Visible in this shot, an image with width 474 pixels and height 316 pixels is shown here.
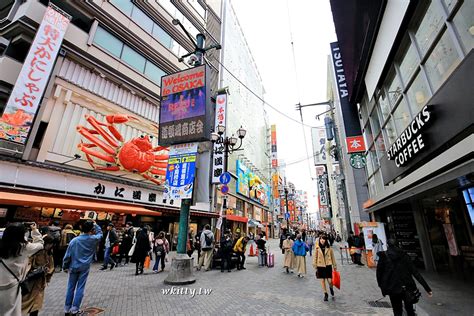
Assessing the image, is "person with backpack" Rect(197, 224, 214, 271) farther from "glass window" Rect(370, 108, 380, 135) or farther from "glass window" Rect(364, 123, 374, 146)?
"glass window" Rect(364, 123, 374, 146)

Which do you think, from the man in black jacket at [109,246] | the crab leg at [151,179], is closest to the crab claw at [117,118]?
the crab leg at [151,179]

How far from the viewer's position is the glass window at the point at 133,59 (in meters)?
16.5

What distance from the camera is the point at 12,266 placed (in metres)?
2.84

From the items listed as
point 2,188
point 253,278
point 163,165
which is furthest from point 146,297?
point 163,165

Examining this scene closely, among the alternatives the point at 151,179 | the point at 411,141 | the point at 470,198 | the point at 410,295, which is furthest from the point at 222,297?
the point at 151,179

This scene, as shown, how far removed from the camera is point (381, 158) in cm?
995

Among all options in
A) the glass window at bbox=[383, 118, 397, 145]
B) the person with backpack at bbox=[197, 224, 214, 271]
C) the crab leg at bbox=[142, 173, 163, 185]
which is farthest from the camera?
the crab leg at bbox=[142, 173, 163, 185]

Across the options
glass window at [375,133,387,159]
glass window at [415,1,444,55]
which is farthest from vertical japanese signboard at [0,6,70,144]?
glass window at [375,133,387,159]

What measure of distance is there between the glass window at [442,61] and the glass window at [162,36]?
20.1 meters

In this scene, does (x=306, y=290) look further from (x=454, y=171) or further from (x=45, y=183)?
(x=45, y=183)

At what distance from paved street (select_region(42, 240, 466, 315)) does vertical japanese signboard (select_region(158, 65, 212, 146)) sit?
484 cm

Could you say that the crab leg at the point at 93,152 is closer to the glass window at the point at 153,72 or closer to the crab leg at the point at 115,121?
the crab leg at the point at 115,121

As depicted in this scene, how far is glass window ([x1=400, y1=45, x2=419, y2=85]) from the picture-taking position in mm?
6578

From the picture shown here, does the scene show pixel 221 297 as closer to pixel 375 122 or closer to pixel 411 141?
pixel 411 141
